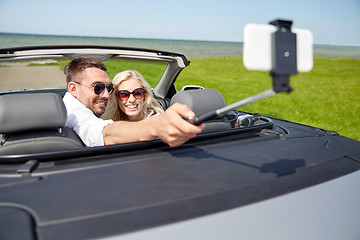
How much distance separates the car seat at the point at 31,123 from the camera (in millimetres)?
1786

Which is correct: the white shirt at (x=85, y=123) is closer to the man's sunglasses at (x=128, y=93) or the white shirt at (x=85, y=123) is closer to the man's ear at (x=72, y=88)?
the man's ear at (x=72, y=88)

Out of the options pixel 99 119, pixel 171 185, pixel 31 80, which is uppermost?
pixel 99 119

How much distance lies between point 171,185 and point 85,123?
1255 mm

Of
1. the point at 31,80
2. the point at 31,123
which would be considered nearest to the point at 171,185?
the point at 31,123

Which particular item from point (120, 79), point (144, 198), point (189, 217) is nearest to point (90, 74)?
point (120, 79)

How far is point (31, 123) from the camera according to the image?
1.83 metres

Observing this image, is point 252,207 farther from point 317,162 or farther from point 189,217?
point 317,162

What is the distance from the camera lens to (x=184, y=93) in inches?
98.0

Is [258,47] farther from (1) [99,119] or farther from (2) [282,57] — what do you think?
(1) [99,119]

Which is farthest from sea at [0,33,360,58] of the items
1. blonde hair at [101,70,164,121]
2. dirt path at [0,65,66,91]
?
blonde hair at [101,70,164,121]

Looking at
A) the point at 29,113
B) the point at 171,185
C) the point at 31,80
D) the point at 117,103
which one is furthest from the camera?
the point at 31,80

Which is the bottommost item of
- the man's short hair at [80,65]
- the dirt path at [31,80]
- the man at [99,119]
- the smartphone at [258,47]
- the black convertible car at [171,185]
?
the dirt path at [31,80]

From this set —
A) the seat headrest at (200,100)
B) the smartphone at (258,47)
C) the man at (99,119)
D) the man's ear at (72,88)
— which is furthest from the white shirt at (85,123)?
the smartphone at (258,47)

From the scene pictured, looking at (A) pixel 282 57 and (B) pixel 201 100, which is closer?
(A) pixel 282 57
